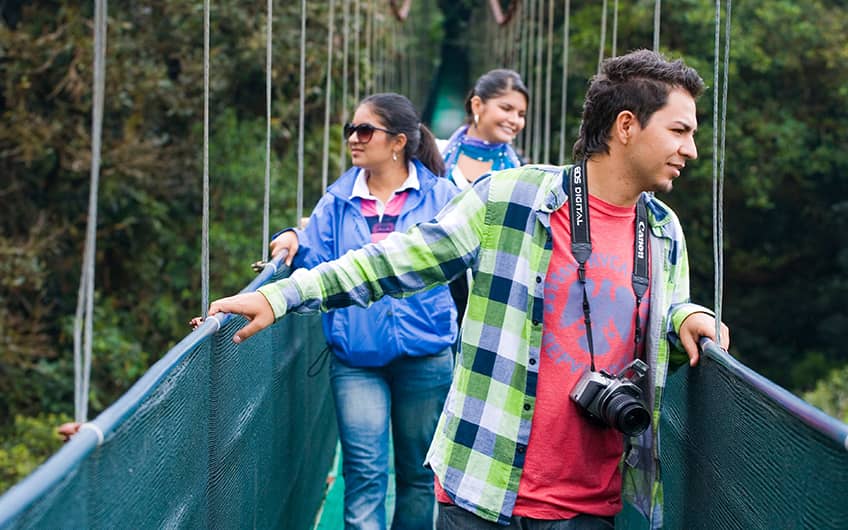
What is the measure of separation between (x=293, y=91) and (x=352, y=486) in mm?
7141

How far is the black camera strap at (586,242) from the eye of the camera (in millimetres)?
1792

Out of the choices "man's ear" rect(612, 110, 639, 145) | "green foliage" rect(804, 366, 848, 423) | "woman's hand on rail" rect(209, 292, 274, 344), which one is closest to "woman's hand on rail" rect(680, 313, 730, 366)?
"man's ear" rect(612, 110, 639, 145)

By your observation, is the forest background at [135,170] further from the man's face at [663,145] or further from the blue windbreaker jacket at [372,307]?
the man's face at [663,145]

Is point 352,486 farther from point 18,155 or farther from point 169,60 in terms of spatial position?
point 169,60

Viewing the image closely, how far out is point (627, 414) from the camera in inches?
68.2

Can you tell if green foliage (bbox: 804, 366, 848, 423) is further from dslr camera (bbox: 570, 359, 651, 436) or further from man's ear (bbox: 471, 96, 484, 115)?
dslr camera (bbox: 570, 359, 651, 436)

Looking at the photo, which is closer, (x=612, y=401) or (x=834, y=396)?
(x=612, y=401)

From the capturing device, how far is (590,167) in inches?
73.2

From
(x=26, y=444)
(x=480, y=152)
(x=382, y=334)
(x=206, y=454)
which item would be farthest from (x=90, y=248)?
(x=26, y=444)

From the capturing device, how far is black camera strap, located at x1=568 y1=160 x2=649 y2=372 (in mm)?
1792

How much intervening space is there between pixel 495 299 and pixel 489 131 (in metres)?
1.93

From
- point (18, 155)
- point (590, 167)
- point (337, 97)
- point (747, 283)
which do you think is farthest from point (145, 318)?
point (747, 283)

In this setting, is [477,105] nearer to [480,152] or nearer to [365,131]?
[480,152]

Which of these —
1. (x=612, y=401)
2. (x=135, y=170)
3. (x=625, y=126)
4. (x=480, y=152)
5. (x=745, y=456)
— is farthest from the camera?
(x=135, y=170)
